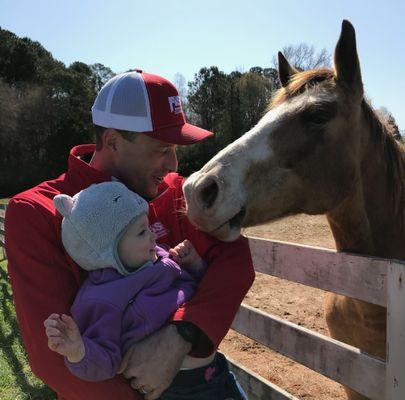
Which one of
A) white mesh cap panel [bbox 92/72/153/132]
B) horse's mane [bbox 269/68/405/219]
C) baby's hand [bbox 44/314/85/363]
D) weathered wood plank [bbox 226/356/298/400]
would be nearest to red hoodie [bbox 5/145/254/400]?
baby's hand [bbox 44/314/85/363]

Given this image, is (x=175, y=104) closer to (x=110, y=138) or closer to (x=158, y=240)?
(x=110, y=138)

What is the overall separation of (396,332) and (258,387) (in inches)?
55.4

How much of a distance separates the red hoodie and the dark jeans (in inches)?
6.1

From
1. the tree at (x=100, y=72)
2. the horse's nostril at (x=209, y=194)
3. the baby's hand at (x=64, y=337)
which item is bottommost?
the baby's hand at (x=64, y=337)

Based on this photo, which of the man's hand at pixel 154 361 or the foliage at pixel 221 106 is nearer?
the man's hand at pixel 154 361

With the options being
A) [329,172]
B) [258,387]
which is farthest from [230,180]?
[258,387]

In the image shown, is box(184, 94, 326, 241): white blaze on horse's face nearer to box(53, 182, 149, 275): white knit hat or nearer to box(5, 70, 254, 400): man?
box(5, 70, 254, 400): man

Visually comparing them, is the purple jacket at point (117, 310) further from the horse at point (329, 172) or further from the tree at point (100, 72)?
the tree at point (100, 72)

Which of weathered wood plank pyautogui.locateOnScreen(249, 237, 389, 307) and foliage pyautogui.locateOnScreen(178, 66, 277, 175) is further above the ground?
foliage pyautogui.locateOnScreen(178, 66, 277, 175)

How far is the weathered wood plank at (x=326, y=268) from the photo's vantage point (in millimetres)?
2070

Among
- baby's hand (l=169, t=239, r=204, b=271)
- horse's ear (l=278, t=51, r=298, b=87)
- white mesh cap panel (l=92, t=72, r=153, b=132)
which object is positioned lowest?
baby's hand (l=169, t=239, r=204, b=271)

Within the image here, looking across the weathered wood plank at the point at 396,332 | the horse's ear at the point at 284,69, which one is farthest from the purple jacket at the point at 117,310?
the horse's ear at the point at 284,69

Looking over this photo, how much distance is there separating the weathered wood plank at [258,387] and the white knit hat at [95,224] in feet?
6.01

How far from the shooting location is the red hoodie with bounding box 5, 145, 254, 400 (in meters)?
1.32
